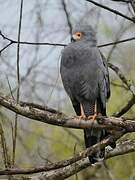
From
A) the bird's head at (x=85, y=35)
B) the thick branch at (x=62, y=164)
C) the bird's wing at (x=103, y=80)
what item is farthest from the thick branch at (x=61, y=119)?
the bird's head at (x=85, y=35)

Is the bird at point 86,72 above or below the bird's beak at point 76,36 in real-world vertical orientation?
below

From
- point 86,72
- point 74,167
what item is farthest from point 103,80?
point 74,167

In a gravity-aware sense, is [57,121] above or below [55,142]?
above

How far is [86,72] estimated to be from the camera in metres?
5.31

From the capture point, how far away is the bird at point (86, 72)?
5.30m

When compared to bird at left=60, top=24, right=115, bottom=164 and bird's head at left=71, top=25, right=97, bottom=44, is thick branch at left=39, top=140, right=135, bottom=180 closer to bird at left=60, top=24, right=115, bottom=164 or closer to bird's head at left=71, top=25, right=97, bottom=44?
bird at left=60, top=24, right=115, bottom=164

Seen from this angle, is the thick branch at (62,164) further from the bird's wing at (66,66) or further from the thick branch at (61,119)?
the bird's wing at (66,66)

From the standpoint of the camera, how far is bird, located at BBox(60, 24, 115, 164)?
5.30 m

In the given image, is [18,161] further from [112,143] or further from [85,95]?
[112,143]

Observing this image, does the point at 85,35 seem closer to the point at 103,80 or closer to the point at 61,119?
the point at 103,80

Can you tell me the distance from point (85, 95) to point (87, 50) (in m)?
0.48

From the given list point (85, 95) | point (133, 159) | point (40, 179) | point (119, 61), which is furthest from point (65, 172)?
point (119, 61)

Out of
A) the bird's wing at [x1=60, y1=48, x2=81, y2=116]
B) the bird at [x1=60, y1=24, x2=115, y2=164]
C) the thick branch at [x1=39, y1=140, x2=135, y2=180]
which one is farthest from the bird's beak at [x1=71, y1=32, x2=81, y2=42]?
the thick branch at [x1=39, y1=140, x2=135, y2=180]

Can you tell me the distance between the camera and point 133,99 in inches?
195
